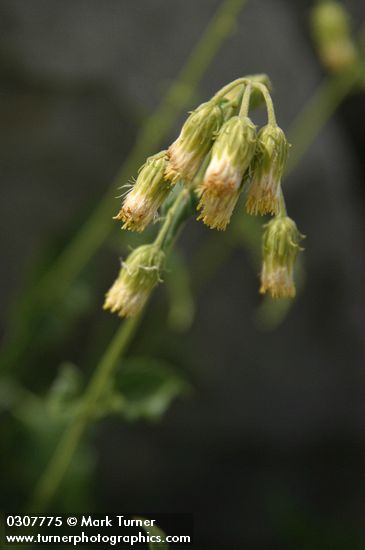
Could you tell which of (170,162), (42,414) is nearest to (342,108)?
(42,414)

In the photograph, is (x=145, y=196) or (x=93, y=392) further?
(x=93, y=392)

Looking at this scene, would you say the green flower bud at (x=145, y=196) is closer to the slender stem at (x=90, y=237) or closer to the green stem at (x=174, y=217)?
the green stem at (x=174, y=217)

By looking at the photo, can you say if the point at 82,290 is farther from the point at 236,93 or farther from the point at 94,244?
the point at 236,93

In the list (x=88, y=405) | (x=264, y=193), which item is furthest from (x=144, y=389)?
(x=264, y=193)

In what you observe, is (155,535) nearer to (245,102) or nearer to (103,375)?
(103,375)

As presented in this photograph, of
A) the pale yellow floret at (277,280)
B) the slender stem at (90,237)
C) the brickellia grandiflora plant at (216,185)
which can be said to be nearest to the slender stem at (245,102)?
the brickellia grandiflora plant at (216,185)
